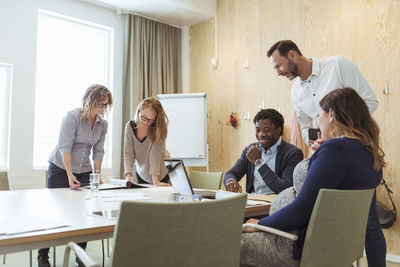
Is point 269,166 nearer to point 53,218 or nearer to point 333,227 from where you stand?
point 333,227

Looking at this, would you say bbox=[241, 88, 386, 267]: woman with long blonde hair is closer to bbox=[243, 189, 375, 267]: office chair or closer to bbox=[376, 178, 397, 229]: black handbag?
bbox=[243, 189, 375, 267]: office chair

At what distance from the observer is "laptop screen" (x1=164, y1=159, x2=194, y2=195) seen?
6.23 feet

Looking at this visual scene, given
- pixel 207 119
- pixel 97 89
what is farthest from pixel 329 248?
pixel 207 119

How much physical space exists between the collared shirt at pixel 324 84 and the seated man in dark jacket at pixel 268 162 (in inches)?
6.7

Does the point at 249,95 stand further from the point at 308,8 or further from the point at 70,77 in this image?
the point at 70,77

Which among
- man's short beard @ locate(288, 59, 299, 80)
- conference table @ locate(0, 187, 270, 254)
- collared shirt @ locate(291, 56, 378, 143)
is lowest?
conference table @ locate(0, 187, 270, 254)

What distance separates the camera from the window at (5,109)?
387 centimetres

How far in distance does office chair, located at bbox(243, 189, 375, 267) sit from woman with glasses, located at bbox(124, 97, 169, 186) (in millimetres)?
1514

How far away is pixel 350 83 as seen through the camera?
221 cm

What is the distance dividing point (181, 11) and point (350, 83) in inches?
127

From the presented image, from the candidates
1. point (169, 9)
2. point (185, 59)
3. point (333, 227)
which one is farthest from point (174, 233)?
point (185, 59)

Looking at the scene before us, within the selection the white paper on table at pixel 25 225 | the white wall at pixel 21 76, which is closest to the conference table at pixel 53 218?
the white paper on table at pixel 25 225

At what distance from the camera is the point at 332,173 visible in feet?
4.17

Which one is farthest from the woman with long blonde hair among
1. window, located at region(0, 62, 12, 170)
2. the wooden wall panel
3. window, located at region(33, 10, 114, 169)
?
window, located at region(33, 10, 114, 169)
